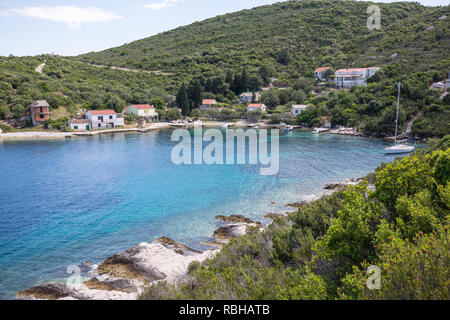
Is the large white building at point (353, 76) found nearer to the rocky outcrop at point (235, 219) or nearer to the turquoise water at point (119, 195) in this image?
the turquoise water at point (119, 195)

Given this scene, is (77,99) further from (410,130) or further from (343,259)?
(343,259)

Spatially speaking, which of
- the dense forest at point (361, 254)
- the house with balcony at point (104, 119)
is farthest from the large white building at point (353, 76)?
the dense forest at point (361, 254)

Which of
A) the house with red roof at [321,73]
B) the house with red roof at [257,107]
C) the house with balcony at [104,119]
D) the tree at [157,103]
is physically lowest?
the house with balcony at [104,119]

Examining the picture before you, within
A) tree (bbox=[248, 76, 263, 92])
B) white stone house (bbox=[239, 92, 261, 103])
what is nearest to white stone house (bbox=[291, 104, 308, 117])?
white stone house (bbox=[239, 92, 261, 103])

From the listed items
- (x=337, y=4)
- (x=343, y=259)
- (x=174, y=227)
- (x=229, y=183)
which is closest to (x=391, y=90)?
(x=229, y=183)

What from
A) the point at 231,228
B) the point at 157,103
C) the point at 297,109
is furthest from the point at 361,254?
the point at 157,103
